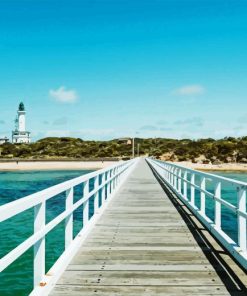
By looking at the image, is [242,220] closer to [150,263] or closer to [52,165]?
[150,263]

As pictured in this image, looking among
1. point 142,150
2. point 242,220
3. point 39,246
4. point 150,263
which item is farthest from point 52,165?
point 39,246

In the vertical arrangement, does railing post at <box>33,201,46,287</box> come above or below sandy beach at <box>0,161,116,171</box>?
above

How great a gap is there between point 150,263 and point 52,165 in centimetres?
7425

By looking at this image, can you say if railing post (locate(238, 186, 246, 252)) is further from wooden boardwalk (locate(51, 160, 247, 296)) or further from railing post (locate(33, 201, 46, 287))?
railing post (locate(33, 201, 46, 287))

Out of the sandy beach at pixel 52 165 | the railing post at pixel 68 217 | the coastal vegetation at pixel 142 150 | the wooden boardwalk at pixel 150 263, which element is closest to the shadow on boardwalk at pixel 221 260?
the wooden boardwalk at pixel 150 263

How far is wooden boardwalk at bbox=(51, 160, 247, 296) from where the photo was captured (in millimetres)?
4586

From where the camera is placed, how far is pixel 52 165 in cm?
7850

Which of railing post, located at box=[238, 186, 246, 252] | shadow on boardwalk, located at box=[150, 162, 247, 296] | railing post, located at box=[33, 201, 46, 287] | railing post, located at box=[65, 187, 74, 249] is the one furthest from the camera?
railing post, located at box=[65, 187, 74, 249]

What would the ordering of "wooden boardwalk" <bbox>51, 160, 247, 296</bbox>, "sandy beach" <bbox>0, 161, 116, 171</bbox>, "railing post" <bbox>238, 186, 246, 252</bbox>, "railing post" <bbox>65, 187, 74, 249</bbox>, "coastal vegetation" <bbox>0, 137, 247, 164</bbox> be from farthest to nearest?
"coastal vegetation" <bbox>0, 137, 247, 164</bbox> < "sandy beach" <bbox>0, 161, 116, 171</bbox> < "railing post" <bbox>65, 187, 74, 249</bbox> < "railing post" <bbox>238, 186, 246, 252</bbox> < "wooden boardwalk" <bbox>51, 160, 247, 296</bbox>

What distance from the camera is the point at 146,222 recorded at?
913 centimetres

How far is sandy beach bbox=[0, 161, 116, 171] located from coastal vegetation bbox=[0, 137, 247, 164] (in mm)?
17384

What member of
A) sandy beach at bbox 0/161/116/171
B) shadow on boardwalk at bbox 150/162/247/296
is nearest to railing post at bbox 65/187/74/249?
shadow on boardwalk at bbox 150/162/247/296

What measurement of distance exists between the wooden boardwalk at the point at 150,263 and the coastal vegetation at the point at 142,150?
76195 millimetres

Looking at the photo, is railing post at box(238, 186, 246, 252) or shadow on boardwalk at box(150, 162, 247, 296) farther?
railing post at box(238, 186, 246, 252)
